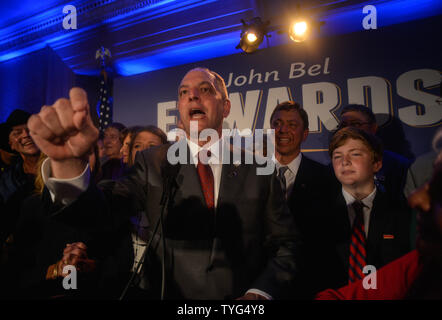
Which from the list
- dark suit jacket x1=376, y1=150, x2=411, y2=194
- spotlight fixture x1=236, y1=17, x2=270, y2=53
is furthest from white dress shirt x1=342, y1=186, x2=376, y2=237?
spotlight fixture x1=236, y1=17, x2=270, y2=53

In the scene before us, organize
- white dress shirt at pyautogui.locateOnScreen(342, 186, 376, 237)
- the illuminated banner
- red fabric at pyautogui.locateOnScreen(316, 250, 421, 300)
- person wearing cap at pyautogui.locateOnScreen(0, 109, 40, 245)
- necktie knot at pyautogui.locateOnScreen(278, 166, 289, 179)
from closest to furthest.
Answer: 1. red fabric at pyautogui.locateOnScreen(316, 250, 421, 300)
2. white dress shirt at pyautogui.locateOnScreen(342, 186, 376, 237)
3. person wearing cap at pyautogui.locateOnScreen(0, 109, 40, 245)
4. necktie knot at pyautogui.locateOnScreen(278, 166, 289, 179)
5. the illuminated banner

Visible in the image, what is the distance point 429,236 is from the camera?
1.21 meters

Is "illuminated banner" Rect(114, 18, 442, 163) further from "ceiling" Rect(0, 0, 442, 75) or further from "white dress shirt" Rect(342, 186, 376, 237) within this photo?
"white dress shirt" Rect(342, 186, 376, 237)

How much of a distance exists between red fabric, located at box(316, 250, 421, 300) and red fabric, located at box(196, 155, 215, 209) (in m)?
0.93

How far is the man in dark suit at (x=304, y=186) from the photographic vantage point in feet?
6.66

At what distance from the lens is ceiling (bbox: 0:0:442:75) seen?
279cm

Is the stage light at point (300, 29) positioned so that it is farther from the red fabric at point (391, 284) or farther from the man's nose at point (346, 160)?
the red fabric at point (391, 284)

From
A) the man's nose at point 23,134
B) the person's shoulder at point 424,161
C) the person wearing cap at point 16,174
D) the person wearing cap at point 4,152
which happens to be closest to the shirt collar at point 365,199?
the person's shoulder at point 424,161

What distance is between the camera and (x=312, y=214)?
2.20 meters

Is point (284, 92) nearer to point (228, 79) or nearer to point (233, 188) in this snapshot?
point (228, 79)

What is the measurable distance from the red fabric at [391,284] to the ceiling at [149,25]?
8.00 feet

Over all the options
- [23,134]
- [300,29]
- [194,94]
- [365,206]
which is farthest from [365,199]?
[23,134]

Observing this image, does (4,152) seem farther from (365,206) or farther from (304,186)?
(365,206)

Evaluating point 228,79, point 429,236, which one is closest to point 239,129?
point 228,79
